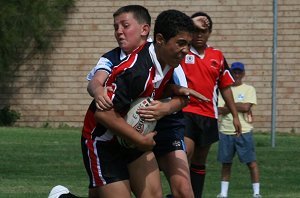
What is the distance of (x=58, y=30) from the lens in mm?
28281

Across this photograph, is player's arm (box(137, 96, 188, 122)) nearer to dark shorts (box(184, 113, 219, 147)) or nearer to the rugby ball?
the rugby ball

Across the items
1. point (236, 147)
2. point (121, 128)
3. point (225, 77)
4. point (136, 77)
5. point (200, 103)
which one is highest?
point (136, 77)

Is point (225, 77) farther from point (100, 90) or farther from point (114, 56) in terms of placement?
point (100, 90)

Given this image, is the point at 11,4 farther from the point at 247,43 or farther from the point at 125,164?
the point at 125,164

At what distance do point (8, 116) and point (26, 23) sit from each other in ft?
8.95

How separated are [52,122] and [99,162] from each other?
21.1m

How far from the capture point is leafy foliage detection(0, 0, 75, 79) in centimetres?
2775

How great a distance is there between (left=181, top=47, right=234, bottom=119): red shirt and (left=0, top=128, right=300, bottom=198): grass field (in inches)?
85.2

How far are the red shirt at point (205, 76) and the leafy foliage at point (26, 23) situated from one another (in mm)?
17699

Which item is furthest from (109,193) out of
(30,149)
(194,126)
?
(30,149)

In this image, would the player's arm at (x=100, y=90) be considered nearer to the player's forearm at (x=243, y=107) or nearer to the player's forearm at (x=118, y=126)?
the player's forearm at (x=118, y=126)

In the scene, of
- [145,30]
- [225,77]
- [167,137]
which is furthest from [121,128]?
[225,77]

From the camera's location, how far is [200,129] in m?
10.3

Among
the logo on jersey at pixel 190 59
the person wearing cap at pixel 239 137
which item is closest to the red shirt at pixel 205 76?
the logo on jersey at pixel 190 59
